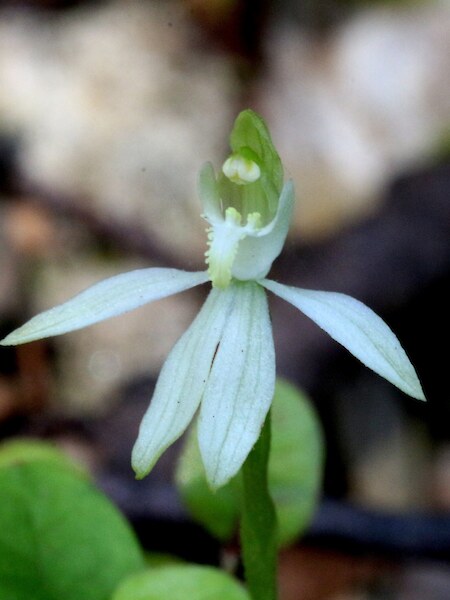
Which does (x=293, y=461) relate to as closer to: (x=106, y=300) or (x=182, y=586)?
(x=182, y=586)

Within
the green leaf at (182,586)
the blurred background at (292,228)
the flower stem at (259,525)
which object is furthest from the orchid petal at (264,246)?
the blurred background at (292,228)

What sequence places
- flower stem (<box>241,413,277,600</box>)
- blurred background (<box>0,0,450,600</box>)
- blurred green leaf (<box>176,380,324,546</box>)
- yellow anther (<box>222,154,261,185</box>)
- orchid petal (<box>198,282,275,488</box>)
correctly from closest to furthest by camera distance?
orchid petal (<box>198,282,275,488</box>) < flower stem (<box>241,413,277,600</box>) < yellow anther (<box>222,154,261,185</box>) < blurred green leaf (<box>176,380,324,546</box>) < blurred background (<box>0,0,450,600</box>)

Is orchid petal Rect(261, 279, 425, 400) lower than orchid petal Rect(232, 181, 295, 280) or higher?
lower

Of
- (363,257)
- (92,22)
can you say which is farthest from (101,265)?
(92,22)

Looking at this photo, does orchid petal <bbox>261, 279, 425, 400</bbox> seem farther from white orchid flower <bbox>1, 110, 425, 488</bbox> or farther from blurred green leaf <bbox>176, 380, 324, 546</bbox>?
blurred green leaf <bbox>176, 380, 324, 546</bbox>

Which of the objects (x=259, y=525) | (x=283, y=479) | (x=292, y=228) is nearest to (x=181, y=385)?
(x=259, y=525)

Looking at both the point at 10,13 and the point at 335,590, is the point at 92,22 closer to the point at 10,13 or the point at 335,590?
the point at 10,13

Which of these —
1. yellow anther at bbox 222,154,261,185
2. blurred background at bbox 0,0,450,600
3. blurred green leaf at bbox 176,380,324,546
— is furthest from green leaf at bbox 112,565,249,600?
blurred background at bbox 0,0,450,600
